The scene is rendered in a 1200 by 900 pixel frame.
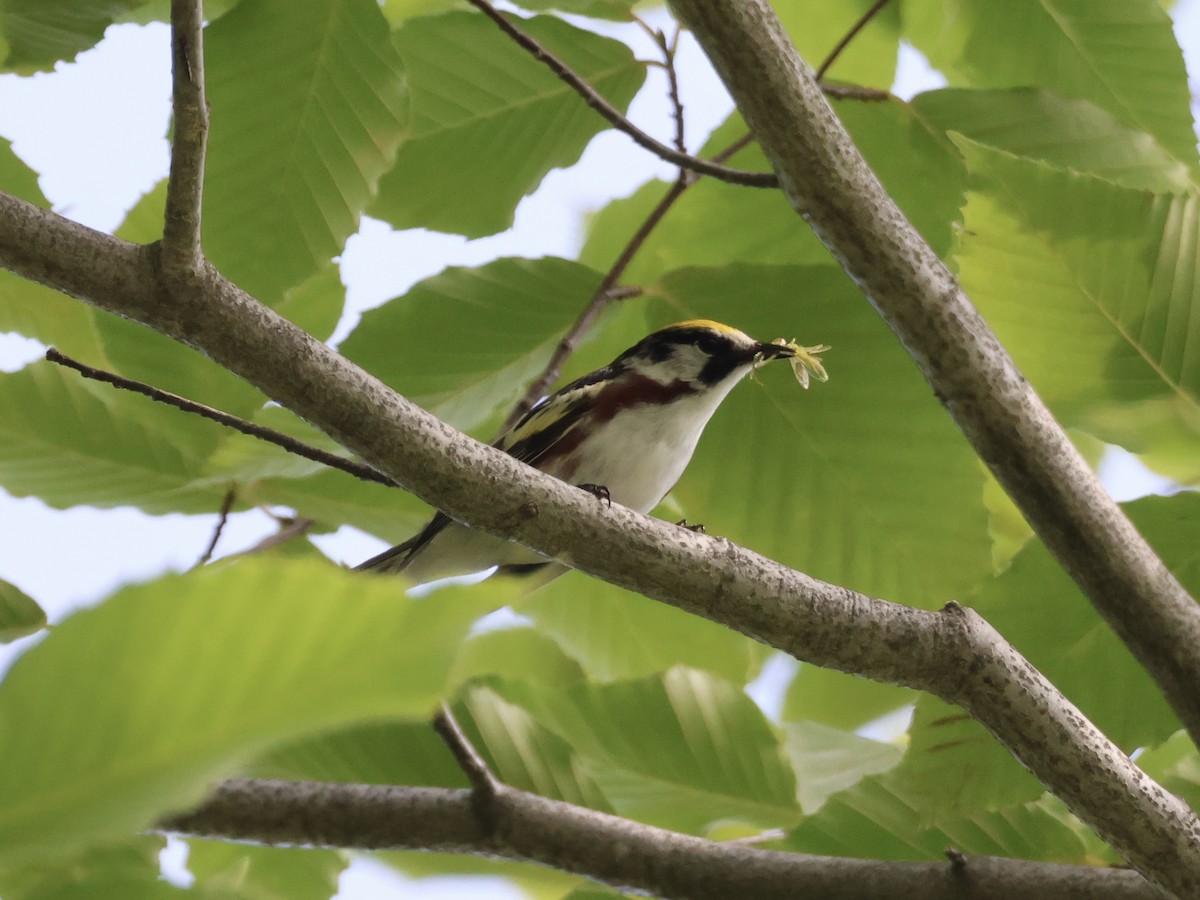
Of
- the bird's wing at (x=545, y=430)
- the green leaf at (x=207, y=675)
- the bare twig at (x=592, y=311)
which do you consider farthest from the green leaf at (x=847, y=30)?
the green leaf at (x=207, y=675)

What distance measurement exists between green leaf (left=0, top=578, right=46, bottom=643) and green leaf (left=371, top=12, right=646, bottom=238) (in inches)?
42.2

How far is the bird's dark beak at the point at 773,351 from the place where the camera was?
2712 millimetres

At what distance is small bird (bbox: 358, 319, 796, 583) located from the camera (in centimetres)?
309

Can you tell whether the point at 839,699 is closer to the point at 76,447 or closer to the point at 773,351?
the point at 773,351

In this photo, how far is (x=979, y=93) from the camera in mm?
2477

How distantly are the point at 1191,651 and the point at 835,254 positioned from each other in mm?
793

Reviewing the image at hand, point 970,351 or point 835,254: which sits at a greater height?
point 835,254

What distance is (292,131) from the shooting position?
2273 mm

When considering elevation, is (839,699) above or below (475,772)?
above

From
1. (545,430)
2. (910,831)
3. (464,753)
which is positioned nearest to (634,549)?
(464,753)

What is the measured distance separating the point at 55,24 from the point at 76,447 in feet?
2.76

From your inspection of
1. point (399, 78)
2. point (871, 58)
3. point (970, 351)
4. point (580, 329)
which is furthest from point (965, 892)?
point (871, 58)

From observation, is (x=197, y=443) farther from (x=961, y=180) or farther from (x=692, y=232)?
(x=961, y=180)

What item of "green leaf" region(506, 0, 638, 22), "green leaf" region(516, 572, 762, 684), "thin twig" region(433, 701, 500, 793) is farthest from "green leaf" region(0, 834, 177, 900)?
"green leaf" region(516, 572, 762, 684)
